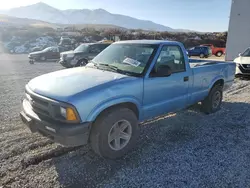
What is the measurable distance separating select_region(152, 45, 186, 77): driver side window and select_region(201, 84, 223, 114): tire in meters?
1.45

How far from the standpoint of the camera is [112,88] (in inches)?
132

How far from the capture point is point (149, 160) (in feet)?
11.7

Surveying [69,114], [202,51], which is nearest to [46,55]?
[69,114]

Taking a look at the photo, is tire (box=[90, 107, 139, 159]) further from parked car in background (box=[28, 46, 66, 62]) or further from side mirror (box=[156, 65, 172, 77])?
parked car in background (box=[28, 46, 66, 62])

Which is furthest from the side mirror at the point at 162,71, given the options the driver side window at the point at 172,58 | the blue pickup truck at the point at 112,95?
the driver side window at the point at 172,58

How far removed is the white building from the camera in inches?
797

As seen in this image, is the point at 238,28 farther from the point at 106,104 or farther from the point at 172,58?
the point at 106,104

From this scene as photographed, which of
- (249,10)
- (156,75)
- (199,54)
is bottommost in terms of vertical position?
(199,54)

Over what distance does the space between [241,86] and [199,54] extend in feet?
66.2

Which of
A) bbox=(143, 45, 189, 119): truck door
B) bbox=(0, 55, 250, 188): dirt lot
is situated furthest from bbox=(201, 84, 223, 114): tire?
bbox=(143, 45, 189, 119): truck door

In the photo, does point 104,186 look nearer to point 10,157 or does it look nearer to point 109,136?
point 109,136

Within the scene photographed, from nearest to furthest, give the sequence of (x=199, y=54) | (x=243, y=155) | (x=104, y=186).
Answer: (x=104, y=186) < (x=243, y=155) < (x=199, y=54)

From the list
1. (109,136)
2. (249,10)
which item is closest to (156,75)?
(109,136)

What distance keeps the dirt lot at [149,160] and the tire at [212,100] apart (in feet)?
1.99
